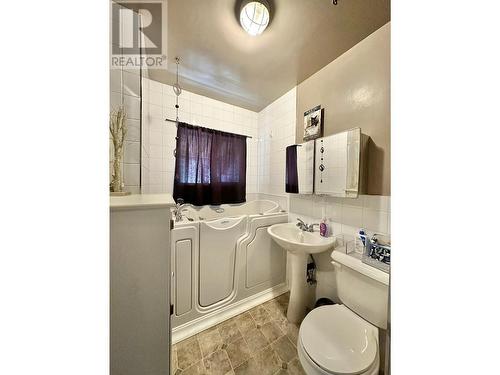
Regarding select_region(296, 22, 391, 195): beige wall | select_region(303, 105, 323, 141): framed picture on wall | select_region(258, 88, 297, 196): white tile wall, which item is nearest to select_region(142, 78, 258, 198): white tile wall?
select_region(258, 88, 297, 196): white tile wall

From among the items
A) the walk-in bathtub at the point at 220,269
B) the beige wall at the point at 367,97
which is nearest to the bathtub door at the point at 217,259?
the walk-in bathtub at the point at 220,269

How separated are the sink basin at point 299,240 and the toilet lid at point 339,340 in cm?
40

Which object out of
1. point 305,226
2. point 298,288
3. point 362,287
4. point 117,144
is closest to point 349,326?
point 362,287

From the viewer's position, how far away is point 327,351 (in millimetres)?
867

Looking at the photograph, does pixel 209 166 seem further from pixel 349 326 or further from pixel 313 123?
pixel 349 326

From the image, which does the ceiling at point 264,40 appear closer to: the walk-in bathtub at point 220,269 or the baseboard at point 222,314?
the walk-in bathtub at point 220,269

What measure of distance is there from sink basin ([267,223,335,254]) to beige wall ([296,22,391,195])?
550 millimetres

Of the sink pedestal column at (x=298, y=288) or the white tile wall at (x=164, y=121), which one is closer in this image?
the sink pedestal column at (x=298, y=288)

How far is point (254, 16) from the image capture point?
1107 millimetres

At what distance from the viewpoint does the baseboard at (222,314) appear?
1392 mm
